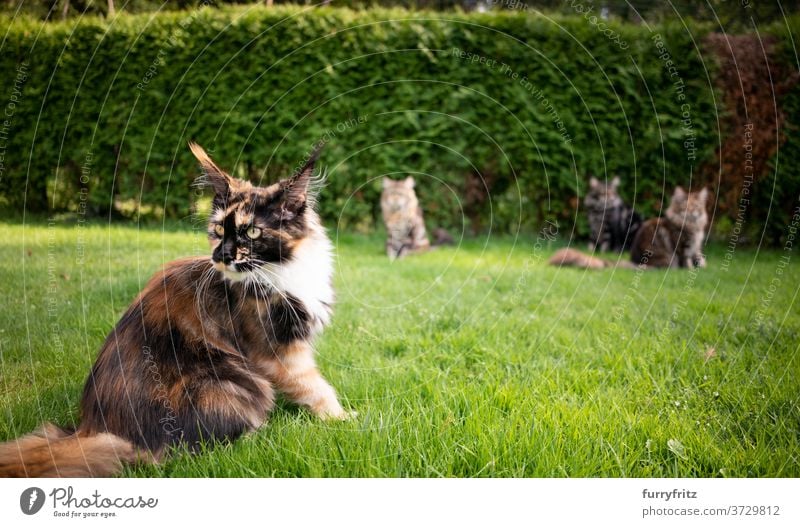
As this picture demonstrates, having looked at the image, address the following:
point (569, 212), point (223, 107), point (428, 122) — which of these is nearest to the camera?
point (223, 107)

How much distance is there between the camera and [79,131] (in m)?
4.24

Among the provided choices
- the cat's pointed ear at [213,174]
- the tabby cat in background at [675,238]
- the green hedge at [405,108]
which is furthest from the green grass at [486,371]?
the green hedge at [405,108]

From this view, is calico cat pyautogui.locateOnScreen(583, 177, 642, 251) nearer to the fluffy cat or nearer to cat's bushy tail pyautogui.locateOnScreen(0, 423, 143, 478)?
the fluffy cat

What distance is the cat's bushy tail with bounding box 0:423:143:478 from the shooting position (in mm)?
1722

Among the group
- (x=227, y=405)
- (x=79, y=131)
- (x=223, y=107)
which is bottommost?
(x=227, y=405)

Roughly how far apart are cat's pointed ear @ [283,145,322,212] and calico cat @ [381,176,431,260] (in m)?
3.62

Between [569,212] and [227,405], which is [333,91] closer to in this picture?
[569,212]

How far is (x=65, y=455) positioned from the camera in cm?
172

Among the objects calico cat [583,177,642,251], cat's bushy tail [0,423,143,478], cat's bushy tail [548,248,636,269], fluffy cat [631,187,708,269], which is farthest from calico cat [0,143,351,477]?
calico cat [583,177,642,251]

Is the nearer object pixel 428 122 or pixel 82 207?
pixel 82 207

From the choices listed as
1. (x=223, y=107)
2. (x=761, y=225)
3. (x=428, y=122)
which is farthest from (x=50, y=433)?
(x=761, y=225)

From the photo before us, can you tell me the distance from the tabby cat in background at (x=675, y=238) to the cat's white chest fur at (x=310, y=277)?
3.35 m

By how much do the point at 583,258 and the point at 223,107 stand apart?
4028mm

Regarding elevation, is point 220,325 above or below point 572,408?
above
